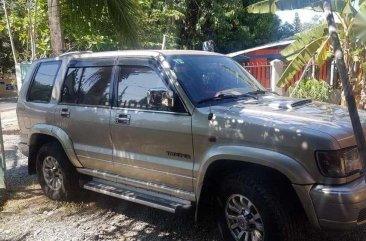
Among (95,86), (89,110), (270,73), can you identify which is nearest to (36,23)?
(270,73)

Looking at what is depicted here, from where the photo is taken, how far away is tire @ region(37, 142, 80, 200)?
5742 mm

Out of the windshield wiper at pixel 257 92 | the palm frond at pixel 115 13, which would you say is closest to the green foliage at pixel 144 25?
the palm frond at pixel 115 13

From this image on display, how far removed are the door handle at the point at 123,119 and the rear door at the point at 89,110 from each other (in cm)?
17

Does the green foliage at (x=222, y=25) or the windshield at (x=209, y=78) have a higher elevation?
the green foliage at (x=222, y=25)

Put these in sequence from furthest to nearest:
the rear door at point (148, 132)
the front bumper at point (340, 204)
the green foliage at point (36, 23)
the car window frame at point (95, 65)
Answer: the green foliage at point (36, 23)
the car window frame at point (95, 65)
the rear door at point (148, 132)
the front bumper at point (340, 204)

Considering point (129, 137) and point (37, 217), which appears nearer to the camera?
point (129, 137)

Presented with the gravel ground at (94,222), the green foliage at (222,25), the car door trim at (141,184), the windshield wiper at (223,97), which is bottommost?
the gravel ground at (94,222)

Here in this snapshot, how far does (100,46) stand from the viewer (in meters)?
15.3

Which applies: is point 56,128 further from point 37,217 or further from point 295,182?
point 295,182

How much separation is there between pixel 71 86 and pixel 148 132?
1.62m

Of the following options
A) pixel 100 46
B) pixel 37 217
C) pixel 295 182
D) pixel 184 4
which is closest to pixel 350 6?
pixel 295 182

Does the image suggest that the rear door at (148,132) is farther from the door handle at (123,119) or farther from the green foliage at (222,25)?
the green foliage at (222,25)

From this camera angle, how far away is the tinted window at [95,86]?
204 inches

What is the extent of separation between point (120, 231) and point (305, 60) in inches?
233
